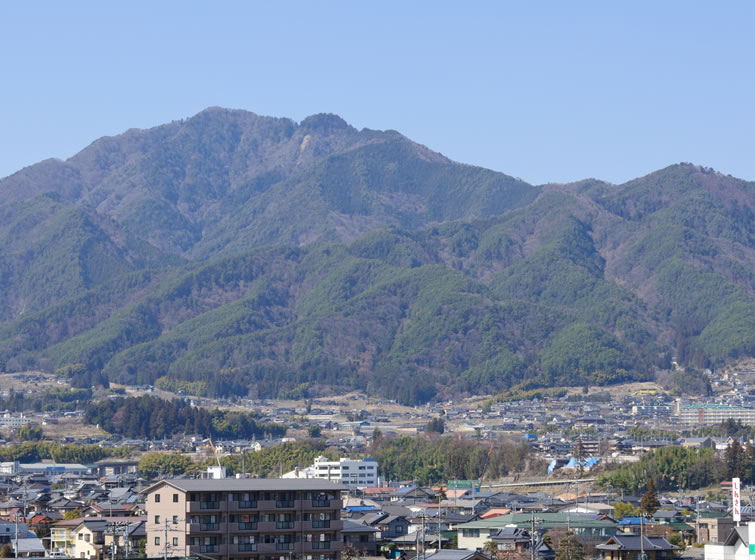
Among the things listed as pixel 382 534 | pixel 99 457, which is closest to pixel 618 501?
pixel 382 534

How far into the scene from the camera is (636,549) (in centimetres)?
7738

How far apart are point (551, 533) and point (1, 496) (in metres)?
59.5

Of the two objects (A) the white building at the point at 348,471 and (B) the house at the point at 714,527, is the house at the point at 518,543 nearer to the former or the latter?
(B) the house at the point at 714,527

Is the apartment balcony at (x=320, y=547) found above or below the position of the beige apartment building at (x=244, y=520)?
below

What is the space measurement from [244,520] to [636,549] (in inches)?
798

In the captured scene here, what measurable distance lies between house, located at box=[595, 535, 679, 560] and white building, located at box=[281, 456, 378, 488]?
228 feet

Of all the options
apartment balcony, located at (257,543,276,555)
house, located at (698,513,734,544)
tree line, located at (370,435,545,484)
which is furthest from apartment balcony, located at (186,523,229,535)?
tree line, located at (370,435,545,484)

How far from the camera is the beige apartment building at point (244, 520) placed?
73562 millimetres

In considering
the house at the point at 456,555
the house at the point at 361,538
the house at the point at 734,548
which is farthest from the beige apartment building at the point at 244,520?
the house at the point at 734,548

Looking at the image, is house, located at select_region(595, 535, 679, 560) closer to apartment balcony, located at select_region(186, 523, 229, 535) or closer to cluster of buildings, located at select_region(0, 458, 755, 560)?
cluster of buildings, located at select_region(0, 458, 755, 560)

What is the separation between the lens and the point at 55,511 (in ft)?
350

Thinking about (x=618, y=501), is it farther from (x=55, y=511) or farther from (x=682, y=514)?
(x=55, y=511)

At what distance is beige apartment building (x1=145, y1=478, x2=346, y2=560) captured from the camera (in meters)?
73.6

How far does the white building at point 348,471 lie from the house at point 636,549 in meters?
69.5
